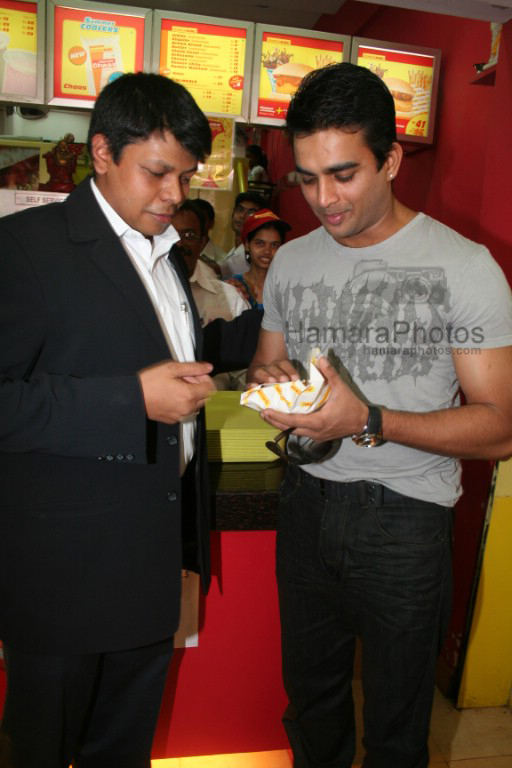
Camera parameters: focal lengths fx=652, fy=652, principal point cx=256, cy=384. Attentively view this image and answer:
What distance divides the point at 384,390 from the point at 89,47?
263 centimetres

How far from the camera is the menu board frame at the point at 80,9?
3.17 m

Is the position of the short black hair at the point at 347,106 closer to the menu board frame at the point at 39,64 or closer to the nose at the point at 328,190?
the nose at the point at 328,190

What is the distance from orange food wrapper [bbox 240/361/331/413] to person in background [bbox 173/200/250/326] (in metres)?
1.88

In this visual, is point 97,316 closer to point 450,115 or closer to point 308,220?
point 450,115

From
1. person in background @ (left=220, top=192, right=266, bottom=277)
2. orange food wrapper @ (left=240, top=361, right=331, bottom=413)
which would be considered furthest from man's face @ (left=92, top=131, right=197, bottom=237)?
person in background @ (left=220, top=192, right=266, bottom=277)

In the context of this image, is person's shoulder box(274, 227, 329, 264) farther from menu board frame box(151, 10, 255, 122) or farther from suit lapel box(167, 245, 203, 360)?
menu board frame box(151, 10, 255, 122)

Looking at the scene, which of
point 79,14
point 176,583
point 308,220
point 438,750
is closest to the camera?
point 176,583

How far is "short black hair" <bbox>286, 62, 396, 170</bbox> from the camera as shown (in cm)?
145

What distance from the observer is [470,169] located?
334 centimetres

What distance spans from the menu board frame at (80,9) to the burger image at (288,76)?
2.17ft

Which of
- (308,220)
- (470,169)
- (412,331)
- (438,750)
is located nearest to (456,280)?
(412,331)

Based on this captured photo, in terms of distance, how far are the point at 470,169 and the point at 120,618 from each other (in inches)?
112

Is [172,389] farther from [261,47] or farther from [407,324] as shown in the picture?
[261,47]

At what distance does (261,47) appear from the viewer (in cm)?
337
